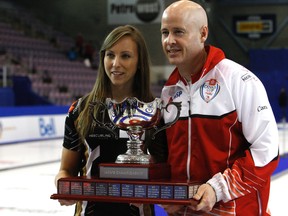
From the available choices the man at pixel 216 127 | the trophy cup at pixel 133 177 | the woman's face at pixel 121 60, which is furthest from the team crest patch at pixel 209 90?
the woman's face at pixel 121 60

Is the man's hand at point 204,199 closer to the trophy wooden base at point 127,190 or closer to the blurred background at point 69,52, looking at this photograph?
the trophy wooden base at point 127,190

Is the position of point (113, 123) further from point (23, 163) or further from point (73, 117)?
point (23, 163)

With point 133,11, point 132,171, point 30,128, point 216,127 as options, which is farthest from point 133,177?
point 133,11

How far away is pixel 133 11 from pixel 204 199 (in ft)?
78.1

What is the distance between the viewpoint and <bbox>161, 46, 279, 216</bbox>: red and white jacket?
7.47 ft

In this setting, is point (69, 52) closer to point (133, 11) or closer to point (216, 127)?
point (133, 11)

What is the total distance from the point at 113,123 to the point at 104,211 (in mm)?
480

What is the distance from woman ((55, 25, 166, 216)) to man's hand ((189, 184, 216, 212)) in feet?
1.44

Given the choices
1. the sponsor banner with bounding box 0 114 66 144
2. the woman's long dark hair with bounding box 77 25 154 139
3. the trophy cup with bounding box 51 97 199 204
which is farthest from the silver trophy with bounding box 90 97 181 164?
the sponsor banner with bounding box 0 114 66 144

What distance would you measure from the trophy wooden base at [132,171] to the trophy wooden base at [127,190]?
0.03 m

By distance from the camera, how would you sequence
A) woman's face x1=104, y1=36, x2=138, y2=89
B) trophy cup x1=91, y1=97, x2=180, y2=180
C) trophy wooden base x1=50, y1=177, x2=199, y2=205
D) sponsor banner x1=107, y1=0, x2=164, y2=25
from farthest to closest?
sponsor banner x1=107, y1=0, x2=164, y2=25
woman's face x1=104, y1=36, x2=138, y2=89
trophy cup x1=91, y1=97, x2=180, y2=180
trophy wooden base x1=50, y1=177, x2=199, y2=205

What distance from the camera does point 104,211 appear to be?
9.13ft

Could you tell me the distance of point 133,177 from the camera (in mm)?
2301

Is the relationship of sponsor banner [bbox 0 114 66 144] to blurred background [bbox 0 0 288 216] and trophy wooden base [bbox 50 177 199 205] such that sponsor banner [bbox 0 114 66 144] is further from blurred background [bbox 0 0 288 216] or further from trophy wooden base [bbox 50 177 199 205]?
trophy wooden base [bbox 50 177 199 205]
